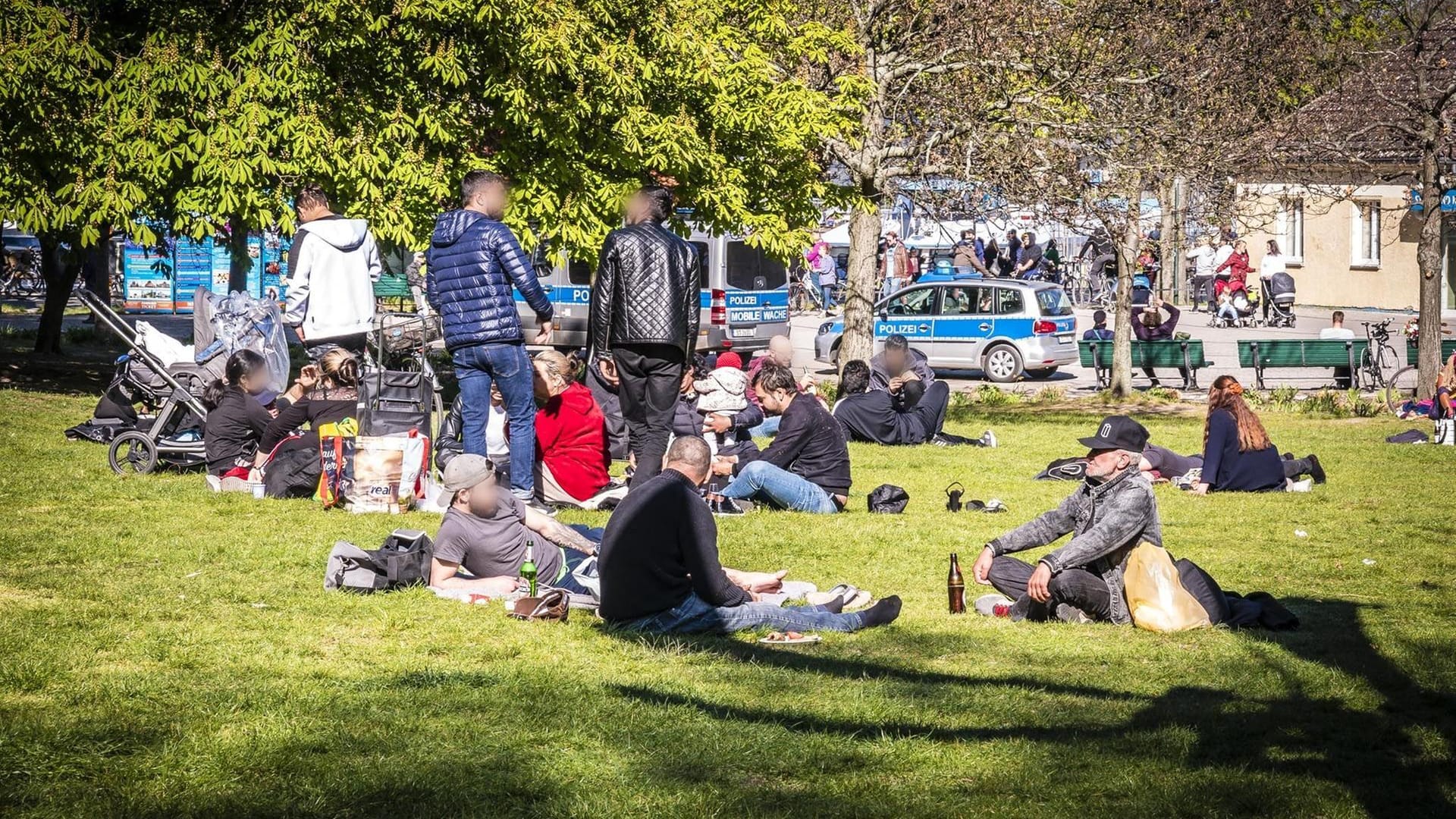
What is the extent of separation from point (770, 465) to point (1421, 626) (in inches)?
196

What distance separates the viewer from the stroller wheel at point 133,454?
1192cm

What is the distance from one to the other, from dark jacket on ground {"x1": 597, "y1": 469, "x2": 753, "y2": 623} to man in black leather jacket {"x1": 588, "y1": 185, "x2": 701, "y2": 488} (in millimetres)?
2754

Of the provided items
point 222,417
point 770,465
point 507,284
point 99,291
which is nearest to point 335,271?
point 222,417

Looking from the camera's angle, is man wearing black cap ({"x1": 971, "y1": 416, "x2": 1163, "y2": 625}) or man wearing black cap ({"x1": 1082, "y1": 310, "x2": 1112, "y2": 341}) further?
man wearing black cap ({"x1": 1082, "y1": 310, "x2": 1112, "y2": 341})

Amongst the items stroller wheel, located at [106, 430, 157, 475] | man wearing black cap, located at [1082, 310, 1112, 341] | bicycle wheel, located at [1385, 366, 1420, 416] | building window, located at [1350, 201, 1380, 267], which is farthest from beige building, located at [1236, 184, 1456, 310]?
stroller wheel, located at [106, 430, 157, 475]

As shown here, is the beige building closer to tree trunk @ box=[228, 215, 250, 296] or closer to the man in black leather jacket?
tree trunk @ box=[228, 215, 250, 296]

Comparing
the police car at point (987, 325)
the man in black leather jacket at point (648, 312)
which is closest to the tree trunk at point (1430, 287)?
the police car at point (987, 325)

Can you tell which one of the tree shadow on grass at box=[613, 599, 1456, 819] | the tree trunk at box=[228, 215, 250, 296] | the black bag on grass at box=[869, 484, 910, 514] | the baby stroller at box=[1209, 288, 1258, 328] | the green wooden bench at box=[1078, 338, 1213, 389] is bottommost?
the tree shadow on grass at box=[613, 599, 1456, 819]

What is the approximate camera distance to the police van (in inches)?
1044

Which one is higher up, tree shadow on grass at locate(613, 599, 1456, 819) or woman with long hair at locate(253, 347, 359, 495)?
woman with long hair at locate(253, 347, 359, 495)

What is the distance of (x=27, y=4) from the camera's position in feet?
51.3

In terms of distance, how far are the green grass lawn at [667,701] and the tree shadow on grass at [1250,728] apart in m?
0.02

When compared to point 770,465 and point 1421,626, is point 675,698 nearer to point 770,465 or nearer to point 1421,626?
point 1421,626

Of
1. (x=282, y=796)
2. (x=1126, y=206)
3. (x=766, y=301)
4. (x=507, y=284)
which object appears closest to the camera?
(x=282, y=796)
